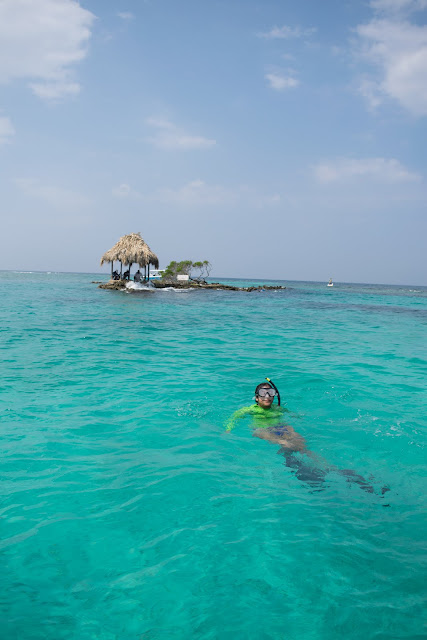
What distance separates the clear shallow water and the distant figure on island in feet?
0.47

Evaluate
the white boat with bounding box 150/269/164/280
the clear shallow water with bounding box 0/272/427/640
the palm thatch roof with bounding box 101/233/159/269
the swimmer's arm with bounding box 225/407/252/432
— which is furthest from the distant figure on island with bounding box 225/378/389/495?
the white boat with bounding box 150/269/164/280

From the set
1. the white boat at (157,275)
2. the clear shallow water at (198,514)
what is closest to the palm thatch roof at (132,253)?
the white boat at (157,275)

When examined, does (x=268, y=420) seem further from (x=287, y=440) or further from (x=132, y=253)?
(x=132, y=253)

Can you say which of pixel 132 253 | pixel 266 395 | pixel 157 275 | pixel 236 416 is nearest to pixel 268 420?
pixel 266 395

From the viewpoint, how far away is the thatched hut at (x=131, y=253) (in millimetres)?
39625

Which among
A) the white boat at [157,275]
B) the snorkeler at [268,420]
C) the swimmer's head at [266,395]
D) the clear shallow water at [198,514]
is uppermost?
the white boat at [157,275]

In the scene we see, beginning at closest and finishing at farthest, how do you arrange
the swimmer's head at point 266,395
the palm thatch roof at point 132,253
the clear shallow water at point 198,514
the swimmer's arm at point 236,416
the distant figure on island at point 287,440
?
1. the clear shallow water at point 198,514
2. the distant figure on island at point 287,440
3. the swimmer's arm at point 236,416
4. the swimmer's head at point 266,395
5. the palm thatch roof at point 132,253

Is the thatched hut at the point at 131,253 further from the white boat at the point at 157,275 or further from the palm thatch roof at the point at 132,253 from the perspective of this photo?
the white boat at the point at 157,275

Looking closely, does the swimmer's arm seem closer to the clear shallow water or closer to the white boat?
the clear shallow water

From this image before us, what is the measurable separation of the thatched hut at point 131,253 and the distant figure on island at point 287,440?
113 feet

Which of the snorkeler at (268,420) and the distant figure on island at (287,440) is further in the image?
the snorkeler at (268,420)

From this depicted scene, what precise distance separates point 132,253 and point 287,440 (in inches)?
1421

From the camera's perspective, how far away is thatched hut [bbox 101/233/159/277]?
130 feet

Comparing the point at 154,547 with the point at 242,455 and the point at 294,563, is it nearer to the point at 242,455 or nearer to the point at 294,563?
the point at 294,563
